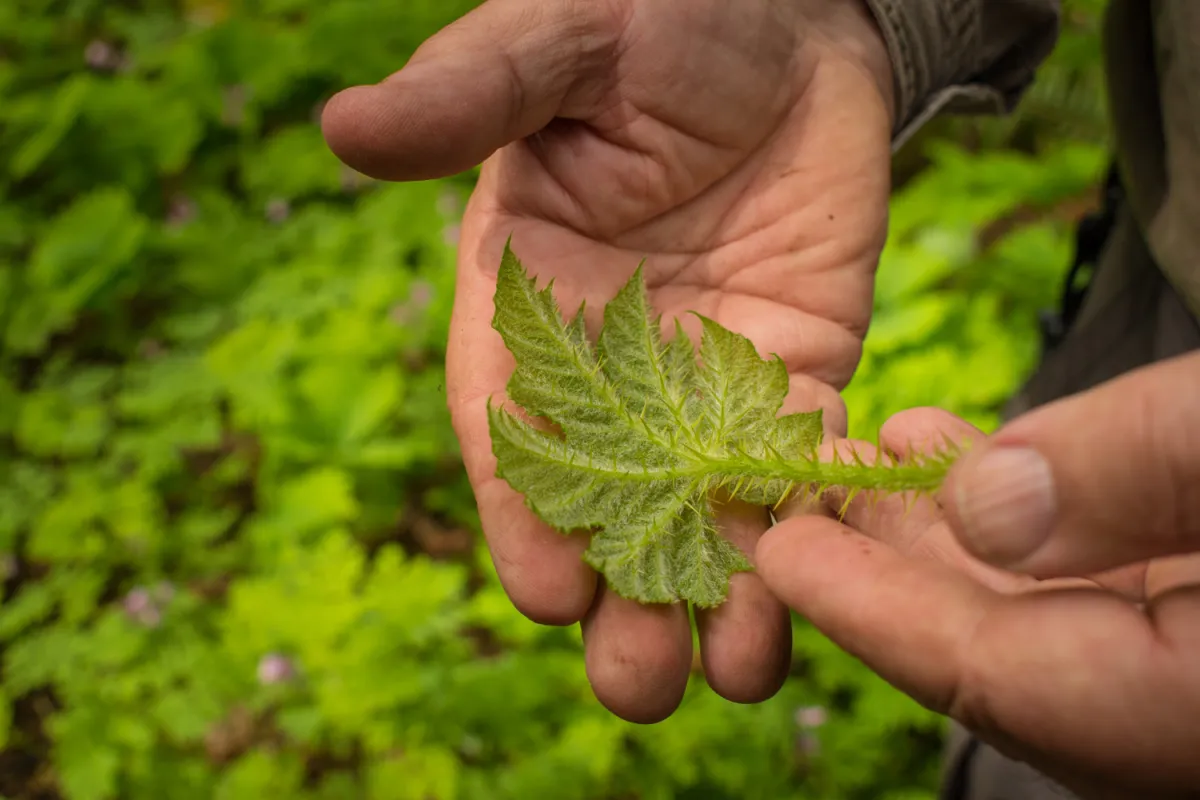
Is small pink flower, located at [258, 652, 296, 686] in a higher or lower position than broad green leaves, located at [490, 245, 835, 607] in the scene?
lower

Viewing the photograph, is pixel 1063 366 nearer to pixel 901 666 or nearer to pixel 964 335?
pixel 964 335

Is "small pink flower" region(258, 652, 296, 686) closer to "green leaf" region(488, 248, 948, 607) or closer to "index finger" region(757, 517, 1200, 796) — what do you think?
"green leaf" region(488, 248, 948, 607)

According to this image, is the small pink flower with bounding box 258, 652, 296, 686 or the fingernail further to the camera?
the small pink flower with bounding box 258, 652, 296, 686

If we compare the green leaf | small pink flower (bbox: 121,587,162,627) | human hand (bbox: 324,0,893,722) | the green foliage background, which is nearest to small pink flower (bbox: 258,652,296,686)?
the green foliage background

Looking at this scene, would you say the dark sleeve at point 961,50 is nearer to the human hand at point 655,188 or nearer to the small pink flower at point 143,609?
the human hand at point 655,188

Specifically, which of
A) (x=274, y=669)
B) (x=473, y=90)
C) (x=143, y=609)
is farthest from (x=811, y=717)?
(x=143, y=609)

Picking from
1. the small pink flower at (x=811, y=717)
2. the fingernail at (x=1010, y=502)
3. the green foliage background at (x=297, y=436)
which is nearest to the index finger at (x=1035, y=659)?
the fingernail at (x=1010, y=502)

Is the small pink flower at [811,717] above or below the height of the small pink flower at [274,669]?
above
